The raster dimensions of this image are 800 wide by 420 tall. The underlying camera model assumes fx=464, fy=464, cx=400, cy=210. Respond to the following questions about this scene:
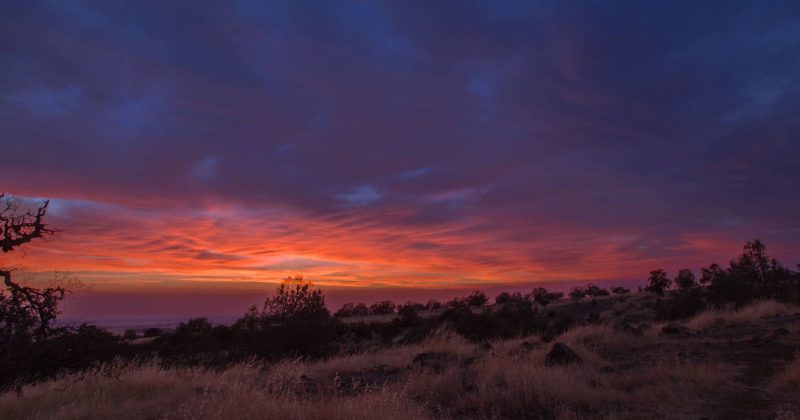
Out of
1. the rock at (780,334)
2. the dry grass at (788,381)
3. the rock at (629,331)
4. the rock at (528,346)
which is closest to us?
the dry grass at (788,381)

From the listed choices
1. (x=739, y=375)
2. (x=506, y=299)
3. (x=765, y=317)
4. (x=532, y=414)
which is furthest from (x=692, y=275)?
(x=532, y=414)

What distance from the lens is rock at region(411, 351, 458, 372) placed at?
1252 cm

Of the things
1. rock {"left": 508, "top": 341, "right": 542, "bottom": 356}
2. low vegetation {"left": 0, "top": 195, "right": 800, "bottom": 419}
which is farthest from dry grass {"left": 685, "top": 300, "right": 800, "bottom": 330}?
rock {"left": 508, "top": 341, "right": 542, "bottom": 356}

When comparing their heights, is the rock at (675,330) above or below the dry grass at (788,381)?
above

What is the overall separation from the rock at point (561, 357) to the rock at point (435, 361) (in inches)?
102

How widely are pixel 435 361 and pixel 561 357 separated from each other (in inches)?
141

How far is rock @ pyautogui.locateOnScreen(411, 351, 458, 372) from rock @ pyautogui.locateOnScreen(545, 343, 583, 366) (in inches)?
102

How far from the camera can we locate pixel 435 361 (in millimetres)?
13648

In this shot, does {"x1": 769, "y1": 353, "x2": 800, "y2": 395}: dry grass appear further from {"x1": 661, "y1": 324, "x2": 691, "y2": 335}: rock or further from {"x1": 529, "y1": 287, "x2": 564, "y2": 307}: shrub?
{"x1": 529, "y1": 287, "x2": 564, "y2": 307}: shrub

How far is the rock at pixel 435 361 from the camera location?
12.5m

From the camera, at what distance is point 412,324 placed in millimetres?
39875

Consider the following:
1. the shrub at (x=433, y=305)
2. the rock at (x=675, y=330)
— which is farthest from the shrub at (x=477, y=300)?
the rock at (x=675, y=330)

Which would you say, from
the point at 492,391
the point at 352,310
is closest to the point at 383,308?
the point at 352,310

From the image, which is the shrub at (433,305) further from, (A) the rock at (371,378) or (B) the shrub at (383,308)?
(A) the rock at (371,378)
